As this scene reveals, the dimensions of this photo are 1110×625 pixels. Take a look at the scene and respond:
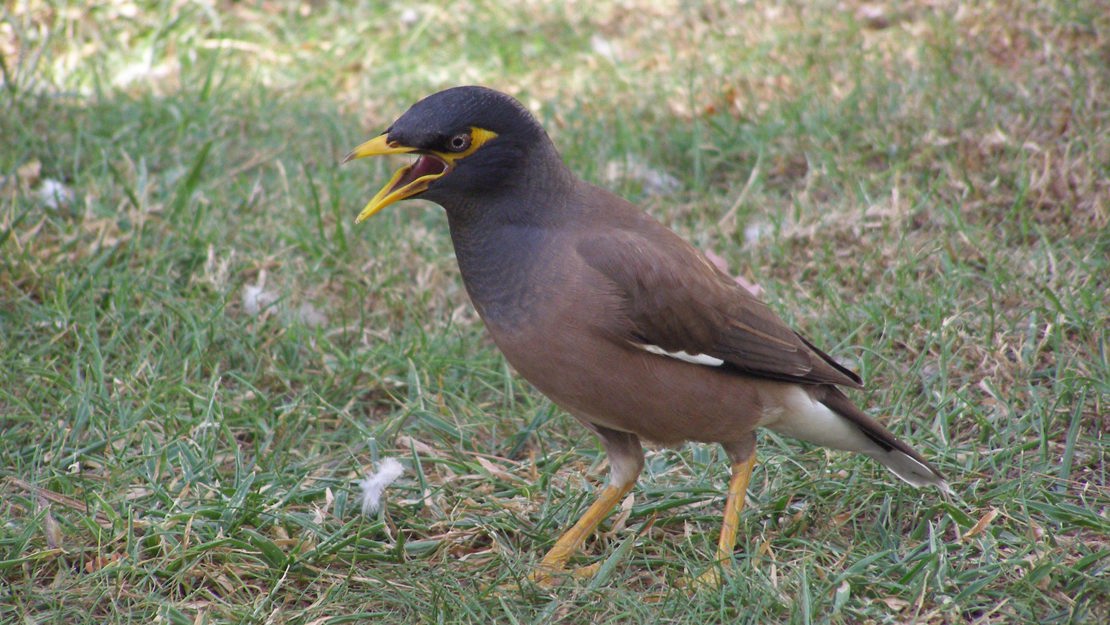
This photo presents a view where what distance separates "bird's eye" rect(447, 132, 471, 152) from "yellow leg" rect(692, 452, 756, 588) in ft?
4.81

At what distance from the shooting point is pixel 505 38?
8.49m

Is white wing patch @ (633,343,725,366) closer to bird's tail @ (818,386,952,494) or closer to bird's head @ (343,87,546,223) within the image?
bird's tail @ (818,386,952,494)

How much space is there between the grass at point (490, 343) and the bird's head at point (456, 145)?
1.13m

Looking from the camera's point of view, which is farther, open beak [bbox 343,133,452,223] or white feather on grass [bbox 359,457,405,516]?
white feather on grass [bbox 359,457,405,516]

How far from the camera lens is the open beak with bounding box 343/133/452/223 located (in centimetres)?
370

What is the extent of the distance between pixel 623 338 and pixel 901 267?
2.07 meters

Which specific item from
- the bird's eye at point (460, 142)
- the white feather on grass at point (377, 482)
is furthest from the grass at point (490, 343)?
the bird's eye at point (460, 142)

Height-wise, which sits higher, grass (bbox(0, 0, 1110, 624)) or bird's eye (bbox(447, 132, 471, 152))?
bird's eye (bbox(447, 132, 471, 152))

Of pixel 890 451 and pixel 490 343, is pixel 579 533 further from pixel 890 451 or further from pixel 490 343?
pixel 490 343

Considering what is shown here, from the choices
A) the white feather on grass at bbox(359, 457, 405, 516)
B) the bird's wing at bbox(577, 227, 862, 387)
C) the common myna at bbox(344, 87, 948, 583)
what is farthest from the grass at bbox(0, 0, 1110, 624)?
the bird's wing at bbox(577, 227, 862, 387)

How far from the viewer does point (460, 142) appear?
376 cm

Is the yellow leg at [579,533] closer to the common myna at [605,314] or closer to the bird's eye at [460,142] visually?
the common myna at [605,314]

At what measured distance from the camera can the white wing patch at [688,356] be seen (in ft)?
12.4

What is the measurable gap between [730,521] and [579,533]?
1.74 ft
